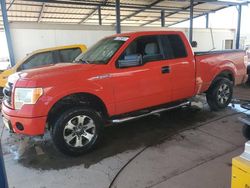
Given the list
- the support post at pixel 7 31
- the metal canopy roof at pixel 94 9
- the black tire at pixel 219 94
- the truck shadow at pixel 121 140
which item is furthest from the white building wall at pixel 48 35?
the black tire at pixel 219 94

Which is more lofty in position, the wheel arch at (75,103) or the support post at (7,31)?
the support post at (7,31)

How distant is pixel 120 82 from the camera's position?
3.91m

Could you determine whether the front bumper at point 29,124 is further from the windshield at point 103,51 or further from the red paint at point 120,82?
the windshield at point 103,51

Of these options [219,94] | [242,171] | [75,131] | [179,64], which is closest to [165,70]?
[179,64]

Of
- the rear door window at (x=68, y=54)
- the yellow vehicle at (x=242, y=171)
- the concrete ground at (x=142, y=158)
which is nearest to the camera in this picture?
the yellow vehicle at (x=242, y=171)

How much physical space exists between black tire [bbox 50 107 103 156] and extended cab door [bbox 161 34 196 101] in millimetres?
1550

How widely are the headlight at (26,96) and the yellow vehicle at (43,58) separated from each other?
3404mm

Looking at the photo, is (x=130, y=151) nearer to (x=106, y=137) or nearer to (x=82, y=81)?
(x=106, y=137)

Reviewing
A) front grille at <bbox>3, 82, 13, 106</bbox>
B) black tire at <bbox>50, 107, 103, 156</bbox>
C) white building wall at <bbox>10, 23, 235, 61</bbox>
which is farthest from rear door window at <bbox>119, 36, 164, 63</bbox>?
white building wall at <bbox>10, 23, 235, 61</bbox>

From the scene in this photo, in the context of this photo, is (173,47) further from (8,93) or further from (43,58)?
(43,58)

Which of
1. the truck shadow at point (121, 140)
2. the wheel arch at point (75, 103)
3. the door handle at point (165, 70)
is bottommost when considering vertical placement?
the truck shadow at point (121, 140)

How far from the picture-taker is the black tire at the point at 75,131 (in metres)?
3.44

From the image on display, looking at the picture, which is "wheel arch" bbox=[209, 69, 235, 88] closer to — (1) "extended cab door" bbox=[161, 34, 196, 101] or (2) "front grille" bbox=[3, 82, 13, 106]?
(1) "extended cab door" bbox=[161, 34, 196, 101]

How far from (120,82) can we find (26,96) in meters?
1.47
